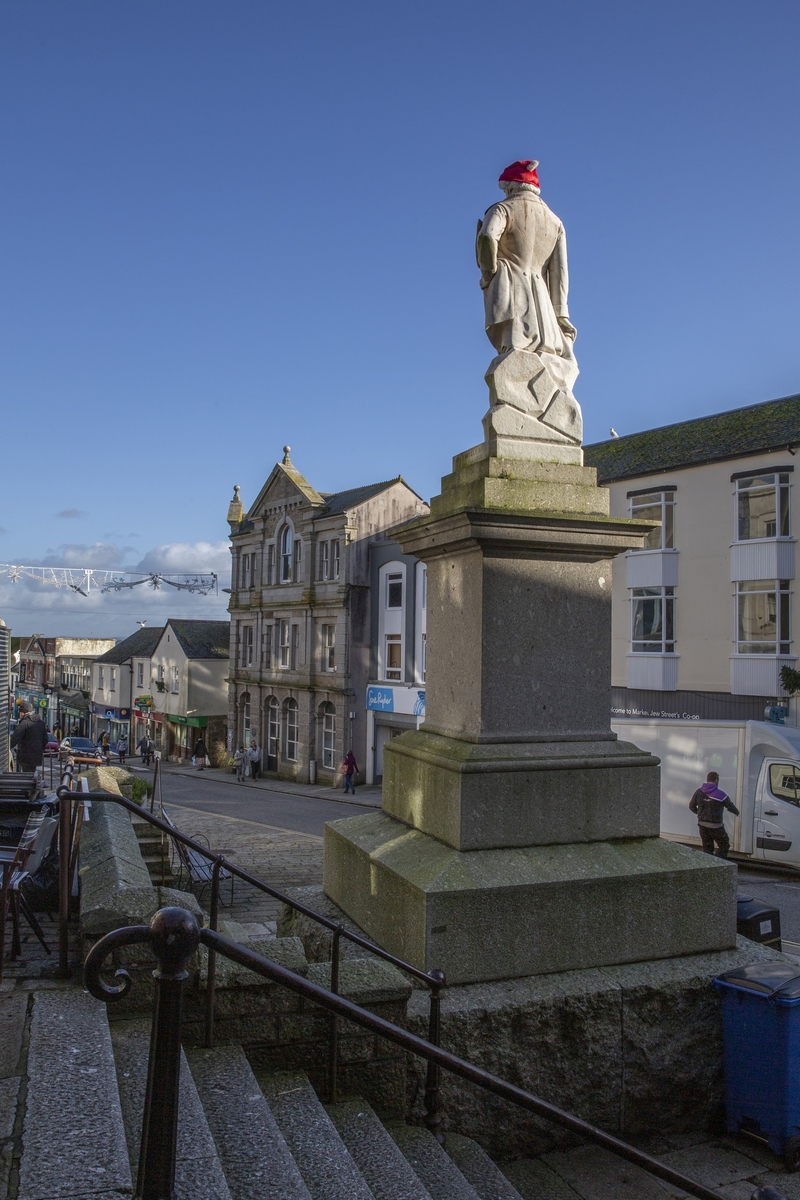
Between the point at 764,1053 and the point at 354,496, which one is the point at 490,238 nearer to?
the point at 764,1053

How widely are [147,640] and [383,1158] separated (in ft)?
191

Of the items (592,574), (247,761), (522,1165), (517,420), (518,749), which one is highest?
(517,420)

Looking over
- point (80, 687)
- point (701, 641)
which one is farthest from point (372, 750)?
point (80, 687)

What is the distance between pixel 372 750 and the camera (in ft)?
111

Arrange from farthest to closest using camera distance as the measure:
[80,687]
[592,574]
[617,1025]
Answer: [80,687] → [592,574] → [617,1025]

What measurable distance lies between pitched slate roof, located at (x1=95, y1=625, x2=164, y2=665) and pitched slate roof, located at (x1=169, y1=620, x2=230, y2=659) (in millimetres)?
5526

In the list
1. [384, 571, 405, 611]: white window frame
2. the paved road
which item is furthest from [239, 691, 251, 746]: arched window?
[384, 571, 405, 611]: white window frame

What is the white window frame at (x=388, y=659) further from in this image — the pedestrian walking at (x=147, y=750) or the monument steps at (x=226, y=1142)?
the monument steps at (x=226, y=1142)

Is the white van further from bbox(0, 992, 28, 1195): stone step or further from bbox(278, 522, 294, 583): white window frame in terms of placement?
bbox(278, 522, 294, 583): white window frame

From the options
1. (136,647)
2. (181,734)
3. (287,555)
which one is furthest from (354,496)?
(136,647)

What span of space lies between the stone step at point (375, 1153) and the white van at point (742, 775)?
1243cm

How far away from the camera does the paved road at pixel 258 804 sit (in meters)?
20.0

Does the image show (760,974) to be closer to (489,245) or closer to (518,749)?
(518,749)

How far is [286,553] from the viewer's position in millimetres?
39531
